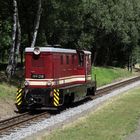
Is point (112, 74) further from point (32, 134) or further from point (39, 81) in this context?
point (32, 134)

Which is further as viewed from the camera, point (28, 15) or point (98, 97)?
point (28, 15)

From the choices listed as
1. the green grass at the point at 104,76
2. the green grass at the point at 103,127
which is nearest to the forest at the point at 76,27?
the green grass at the point at 104,76

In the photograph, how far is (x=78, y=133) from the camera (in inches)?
655

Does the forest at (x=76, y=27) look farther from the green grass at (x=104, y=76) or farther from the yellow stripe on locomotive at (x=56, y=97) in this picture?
the yellow stripe on locomotive at (x=56, y=97)

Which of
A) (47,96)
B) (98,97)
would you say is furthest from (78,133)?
(98,97)

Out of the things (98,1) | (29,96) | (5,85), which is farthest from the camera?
(98,1)

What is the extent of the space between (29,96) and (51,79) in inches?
57.4

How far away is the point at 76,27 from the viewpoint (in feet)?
193

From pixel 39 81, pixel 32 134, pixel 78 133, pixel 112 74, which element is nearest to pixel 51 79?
pixel 39 81

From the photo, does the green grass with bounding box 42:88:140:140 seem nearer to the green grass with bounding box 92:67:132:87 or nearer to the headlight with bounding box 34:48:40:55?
the headlight with bounding box 34:48:40:55

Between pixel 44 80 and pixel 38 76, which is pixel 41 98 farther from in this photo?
pixel 38 76

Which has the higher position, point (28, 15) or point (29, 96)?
point (28, 15)

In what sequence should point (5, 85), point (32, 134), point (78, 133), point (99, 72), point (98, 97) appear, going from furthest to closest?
point (99, 72), point (98, 97), point (5, 85), point (32, 134), point (78, 133)

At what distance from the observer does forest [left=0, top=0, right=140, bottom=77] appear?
126ft
